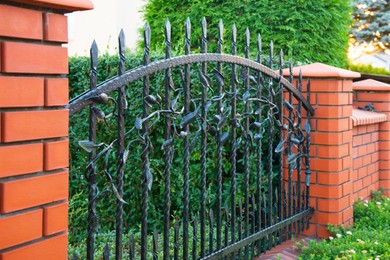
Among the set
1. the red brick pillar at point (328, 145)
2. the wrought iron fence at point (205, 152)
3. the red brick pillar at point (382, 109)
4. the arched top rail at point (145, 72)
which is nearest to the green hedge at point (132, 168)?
the wrought iron fence at point (205, 152)

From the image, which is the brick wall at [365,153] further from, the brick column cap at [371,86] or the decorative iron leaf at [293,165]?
the decorative iron leaf at [293,165]

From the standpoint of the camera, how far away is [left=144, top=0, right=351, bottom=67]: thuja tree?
636 centimetres

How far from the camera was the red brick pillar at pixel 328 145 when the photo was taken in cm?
440

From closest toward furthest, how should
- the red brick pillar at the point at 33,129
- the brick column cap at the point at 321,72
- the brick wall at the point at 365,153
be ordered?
1. the red brick pillar at the point at 33,129
2. the brick column cap at the point at 321,72
3. the brick wall at the point at 365,153

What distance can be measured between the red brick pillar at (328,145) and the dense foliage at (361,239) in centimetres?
16

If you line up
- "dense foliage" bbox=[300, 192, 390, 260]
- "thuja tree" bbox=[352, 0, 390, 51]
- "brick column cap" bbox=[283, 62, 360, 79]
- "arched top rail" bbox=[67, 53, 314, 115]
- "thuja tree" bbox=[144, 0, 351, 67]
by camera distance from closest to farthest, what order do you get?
"arched top rail" bbox=[67, 53, 314, 115] < "dense foliage" bbox=[300, 192, 390, 260] < "brick column cap" bbox=[283, 62, 360, 79] < "thuja tree" bbox=[144, 0, 351, 67] < "thuja tree" bbox=[352, 0, 390, 51]

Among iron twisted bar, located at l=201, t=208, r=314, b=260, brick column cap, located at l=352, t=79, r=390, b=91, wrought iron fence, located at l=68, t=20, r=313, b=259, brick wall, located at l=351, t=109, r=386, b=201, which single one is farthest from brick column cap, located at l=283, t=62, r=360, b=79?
brick column cap, located at l=352, t=79, r=390, b=91

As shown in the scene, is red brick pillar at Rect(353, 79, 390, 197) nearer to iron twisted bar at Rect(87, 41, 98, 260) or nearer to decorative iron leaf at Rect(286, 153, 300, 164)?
decorative iron leaf at Rect(286, 153, 300, 164)

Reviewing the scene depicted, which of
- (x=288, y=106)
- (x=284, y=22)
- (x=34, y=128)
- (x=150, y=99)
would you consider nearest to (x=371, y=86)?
(x=284, y=22)

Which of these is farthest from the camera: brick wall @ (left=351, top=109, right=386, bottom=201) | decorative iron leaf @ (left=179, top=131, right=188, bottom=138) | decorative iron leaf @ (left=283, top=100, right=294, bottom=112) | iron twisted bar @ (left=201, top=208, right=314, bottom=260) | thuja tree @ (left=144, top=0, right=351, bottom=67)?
thuja tree @ (left=144, top=0, right=351, bottom=67)

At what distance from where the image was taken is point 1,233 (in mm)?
1885

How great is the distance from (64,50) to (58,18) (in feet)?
0.36

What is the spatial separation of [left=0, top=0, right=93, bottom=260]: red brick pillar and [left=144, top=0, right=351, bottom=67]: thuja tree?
4330mm

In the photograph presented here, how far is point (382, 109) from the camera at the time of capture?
19.3 ft
